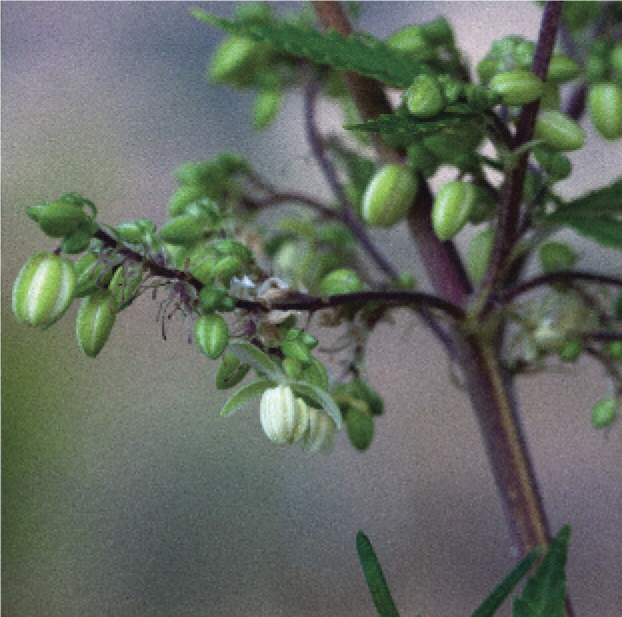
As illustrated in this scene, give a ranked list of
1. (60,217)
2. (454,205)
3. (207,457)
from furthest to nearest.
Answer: (207,457) < (454,205) < (60,217)

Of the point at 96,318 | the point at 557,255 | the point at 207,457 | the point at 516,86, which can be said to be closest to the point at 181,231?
the point at 96,318

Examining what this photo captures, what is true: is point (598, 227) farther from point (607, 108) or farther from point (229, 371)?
point (229, 371)

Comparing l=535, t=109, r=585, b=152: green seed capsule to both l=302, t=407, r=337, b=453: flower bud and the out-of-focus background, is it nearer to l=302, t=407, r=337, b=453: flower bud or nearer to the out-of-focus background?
l=302, t=407, r=337, b=453: flower bud

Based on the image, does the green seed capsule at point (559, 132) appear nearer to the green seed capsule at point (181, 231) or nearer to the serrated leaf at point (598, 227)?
the serrated leaf at point (598, 227)

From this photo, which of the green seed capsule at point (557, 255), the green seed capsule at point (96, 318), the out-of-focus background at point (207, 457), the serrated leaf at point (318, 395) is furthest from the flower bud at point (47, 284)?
the out-of-focus background at point (207, 457)

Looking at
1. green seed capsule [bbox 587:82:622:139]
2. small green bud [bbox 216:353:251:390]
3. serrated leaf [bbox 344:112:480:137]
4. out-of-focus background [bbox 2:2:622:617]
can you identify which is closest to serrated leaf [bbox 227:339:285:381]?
small green bud [bbox 216:353:251:390]

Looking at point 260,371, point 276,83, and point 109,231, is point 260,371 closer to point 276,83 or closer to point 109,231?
point 109,231
